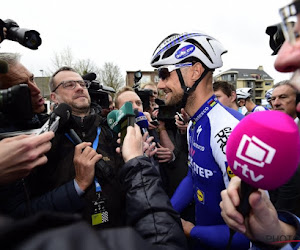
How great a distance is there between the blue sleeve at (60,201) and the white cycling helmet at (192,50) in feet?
5.48

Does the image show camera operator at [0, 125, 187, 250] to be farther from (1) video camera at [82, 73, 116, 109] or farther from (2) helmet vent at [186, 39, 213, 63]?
(1) video camera at [82, 73, 116, 109]

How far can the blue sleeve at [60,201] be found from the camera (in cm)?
182

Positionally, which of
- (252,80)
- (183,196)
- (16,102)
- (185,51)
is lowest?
(252,80)

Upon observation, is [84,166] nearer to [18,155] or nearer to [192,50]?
[18,155]

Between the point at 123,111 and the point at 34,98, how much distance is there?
1.29 meters

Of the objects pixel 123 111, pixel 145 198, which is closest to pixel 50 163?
pixel 123 111

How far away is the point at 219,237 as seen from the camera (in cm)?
192

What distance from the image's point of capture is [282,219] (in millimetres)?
1317

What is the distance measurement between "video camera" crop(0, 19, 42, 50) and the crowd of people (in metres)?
0.25

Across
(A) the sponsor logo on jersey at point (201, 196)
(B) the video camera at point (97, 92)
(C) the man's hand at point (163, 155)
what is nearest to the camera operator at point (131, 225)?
(A) the sponsor logo on jersey at point (201, 196)

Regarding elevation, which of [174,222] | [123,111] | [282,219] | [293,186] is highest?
[123,111]

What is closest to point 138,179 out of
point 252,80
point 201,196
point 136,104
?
A: point 201,196

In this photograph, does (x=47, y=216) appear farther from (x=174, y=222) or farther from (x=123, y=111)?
(x=123, y=111)

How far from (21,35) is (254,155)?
6.68 feet
